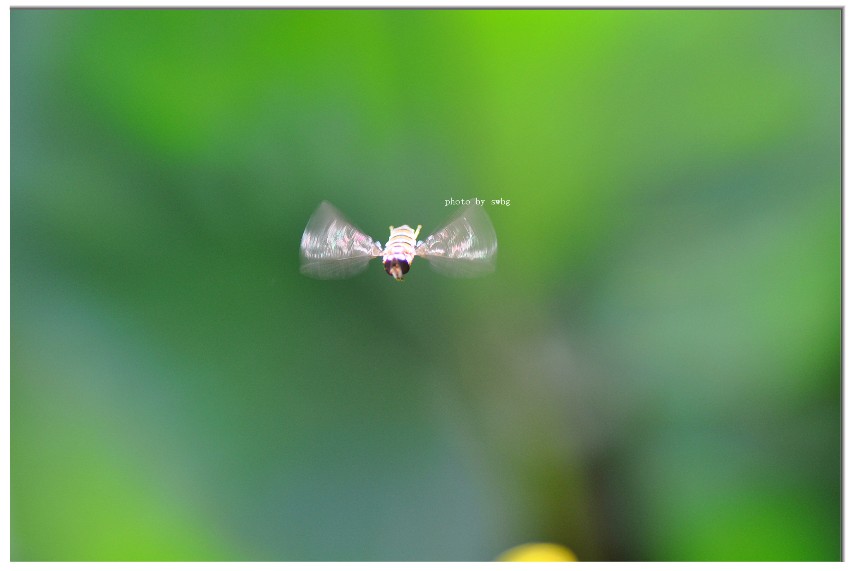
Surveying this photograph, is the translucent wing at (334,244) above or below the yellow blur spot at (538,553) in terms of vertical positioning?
above

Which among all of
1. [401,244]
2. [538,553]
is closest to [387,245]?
[401,244]

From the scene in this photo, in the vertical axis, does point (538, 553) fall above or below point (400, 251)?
below

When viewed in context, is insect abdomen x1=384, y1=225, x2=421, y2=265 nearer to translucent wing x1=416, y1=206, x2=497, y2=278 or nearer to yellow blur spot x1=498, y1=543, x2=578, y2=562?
translucent wing x1=416, y1=206, x2=497, y2=278

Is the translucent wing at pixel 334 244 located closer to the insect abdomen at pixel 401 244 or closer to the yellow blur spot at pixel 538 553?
the insect abdomen at pixel 401 244

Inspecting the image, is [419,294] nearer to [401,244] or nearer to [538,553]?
[401,244]

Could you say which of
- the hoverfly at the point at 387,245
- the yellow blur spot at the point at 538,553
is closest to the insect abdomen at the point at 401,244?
the hoverfly at the point at 387,245

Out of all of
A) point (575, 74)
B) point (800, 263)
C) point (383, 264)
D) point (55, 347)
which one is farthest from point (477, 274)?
point (55, 347)
